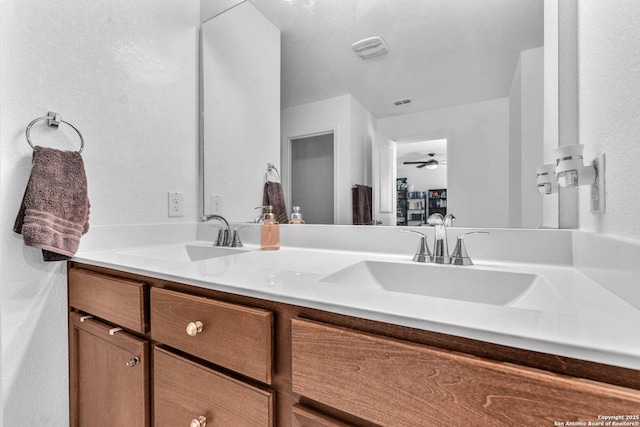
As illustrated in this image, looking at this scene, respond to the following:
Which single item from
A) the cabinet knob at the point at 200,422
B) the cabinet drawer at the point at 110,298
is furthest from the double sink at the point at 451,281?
the cabinet drawer at the point at 110,298

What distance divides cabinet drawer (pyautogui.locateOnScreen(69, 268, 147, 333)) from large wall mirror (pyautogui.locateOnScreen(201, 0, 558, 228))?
622mm

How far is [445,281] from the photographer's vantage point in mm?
755

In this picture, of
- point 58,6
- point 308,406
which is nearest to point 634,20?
point 308,406

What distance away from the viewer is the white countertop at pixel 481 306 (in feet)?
1.09

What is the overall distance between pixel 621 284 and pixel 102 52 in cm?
166

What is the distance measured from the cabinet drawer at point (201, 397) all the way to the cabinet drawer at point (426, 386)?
12 centimetres

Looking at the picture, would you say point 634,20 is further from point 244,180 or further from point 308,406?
point 244,180

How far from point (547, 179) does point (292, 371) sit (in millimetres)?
844

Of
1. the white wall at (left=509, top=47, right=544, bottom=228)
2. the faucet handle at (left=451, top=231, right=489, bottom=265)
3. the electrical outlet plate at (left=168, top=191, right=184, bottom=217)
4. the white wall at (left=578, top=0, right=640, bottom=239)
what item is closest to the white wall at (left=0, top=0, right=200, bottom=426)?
the electrical outlet plate at (left=168, top=191, right=184, bottom=217)

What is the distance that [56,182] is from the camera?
927mm

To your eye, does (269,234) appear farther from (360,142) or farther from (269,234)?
(360,142)

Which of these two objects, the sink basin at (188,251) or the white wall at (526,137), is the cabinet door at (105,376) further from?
the white wall at (526,137)

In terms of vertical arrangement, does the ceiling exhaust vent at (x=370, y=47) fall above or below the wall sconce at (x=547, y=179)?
above

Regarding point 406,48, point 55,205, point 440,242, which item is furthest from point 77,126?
point 440,242
